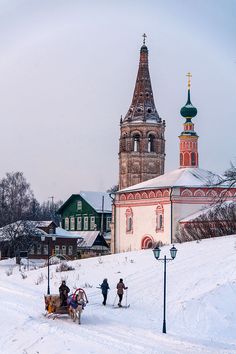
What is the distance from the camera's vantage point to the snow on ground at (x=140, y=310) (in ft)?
56.6

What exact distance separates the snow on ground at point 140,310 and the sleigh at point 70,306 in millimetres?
261

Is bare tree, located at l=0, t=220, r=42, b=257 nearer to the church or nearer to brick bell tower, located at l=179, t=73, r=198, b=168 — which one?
the church

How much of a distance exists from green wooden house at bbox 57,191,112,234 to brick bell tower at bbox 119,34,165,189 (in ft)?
9.95

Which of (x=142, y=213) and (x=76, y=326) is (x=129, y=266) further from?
(x=142, y=213)

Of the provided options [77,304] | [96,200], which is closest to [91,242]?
[96,200]

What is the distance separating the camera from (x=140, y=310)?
71.7 ft

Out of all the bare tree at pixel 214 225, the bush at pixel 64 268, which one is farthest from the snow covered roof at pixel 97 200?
the bush at pixel 64 268

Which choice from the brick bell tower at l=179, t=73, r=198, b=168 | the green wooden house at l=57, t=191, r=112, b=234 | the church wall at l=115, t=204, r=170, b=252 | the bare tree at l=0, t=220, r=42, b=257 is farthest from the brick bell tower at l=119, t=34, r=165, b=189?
the bare tree at l=0, t=220, r=42, b=257

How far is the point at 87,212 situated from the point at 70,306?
5136 centimetres

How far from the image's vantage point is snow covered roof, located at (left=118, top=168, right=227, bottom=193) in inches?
1839

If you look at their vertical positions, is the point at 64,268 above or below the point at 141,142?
below

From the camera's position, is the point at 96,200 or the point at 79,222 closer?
the point at 79,222

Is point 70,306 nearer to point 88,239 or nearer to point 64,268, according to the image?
point 64,268

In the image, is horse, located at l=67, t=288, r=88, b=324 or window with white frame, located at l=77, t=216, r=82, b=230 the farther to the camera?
window with white frame, located at l=77, t=216, r=82, b=230
